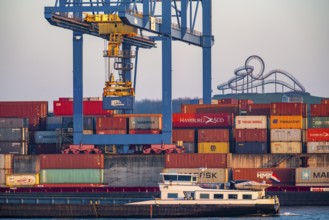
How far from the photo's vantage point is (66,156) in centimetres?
9931

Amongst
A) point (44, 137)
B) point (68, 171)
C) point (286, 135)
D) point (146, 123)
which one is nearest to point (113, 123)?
point (146, 123)

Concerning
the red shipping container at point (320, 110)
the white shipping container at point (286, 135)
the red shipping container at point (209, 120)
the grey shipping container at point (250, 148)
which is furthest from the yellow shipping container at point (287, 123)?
the red shipping container at point (209, 120)

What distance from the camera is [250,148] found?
101750 mm

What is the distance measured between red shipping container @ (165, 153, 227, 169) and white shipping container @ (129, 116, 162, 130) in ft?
23.0

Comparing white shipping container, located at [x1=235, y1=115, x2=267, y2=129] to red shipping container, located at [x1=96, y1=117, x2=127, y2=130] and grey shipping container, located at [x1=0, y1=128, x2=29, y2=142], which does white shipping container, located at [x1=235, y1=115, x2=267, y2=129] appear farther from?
grey shipping container, located at [x1=0, y1=128, x2=29, y2=142]

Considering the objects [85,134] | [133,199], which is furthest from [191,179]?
[85,134]

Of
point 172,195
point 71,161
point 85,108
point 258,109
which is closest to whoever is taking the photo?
point 172,195

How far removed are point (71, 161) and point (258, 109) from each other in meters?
18.9

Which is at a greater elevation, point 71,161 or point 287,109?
point 287,109

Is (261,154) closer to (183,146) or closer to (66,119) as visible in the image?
(183,146)

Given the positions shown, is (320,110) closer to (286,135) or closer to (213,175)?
(286,135)

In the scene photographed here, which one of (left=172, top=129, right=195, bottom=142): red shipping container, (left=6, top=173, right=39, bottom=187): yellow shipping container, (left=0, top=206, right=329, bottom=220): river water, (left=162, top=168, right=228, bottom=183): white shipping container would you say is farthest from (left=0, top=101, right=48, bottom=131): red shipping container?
(left=0, top=206, right=329, bottom=220): river water

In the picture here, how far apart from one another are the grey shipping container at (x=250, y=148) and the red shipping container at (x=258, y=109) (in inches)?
191

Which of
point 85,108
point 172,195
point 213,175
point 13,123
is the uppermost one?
point 85,108
